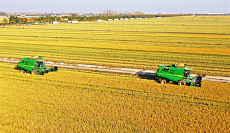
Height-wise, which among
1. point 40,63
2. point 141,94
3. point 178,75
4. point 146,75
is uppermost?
point 40,63

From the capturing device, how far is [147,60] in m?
37.1

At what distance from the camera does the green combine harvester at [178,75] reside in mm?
24125

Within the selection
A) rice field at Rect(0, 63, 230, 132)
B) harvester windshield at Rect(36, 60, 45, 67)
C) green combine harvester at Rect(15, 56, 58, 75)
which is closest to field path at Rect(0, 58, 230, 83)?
rice field at Rect(0, 63, 230, 132)

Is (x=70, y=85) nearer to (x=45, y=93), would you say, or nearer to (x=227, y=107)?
(x=45, y=93)

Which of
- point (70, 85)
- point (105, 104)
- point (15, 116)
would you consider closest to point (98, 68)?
point (70, 85)

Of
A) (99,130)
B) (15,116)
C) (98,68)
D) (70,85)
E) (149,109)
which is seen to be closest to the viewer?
(99,130)

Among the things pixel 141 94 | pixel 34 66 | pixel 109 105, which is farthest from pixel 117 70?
pixel 109 105

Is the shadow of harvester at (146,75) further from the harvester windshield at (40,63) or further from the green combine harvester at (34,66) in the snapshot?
the harvester windshield at (40,63)

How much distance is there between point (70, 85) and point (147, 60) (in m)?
16.3

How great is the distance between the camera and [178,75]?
2438 centimetres

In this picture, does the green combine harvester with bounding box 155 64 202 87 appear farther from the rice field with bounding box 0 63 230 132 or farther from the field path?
the field path

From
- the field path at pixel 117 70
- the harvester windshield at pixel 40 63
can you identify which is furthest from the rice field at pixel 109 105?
the field path at pixel 117 70

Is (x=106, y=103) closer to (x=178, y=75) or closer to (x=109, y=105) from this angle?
(x=109, y=105)

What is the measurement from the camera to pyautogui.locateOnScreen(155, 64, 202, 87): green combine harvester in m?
24.1
